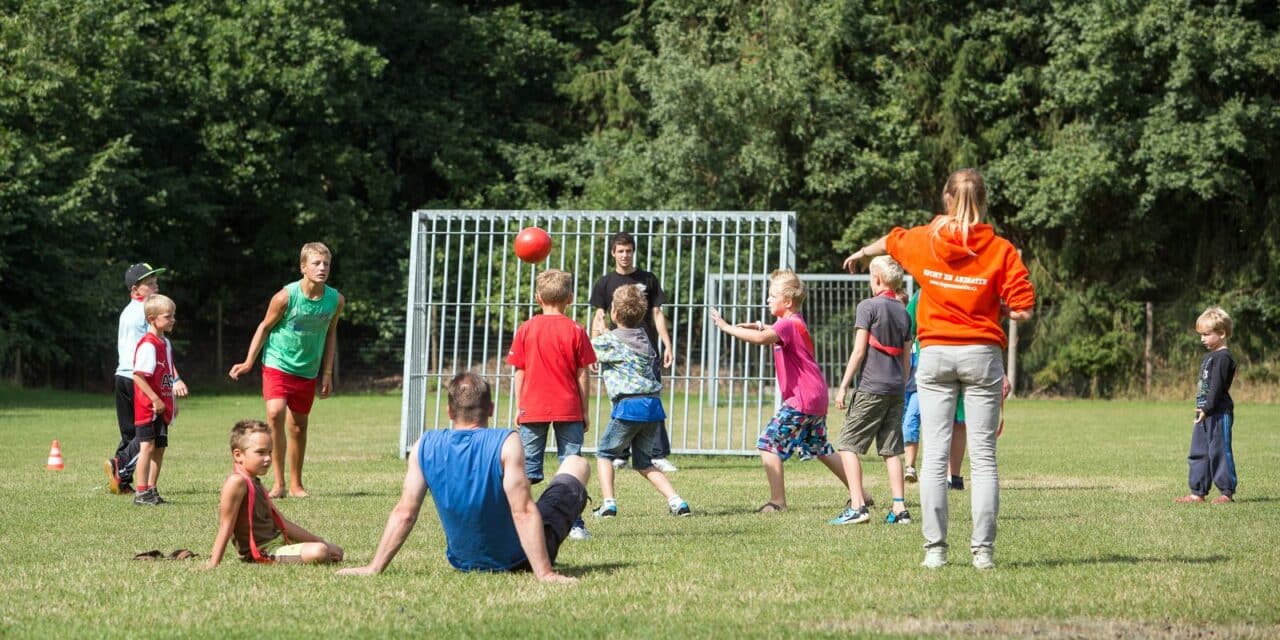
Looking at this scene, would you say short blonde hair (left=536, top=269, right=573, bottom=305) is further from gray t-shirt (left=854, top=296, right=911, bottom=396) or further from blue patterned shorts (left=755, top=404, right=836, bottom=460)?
gray t-shirt (left=854, top=296, right=911, bottom=396)

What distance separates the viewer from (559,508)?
670cm

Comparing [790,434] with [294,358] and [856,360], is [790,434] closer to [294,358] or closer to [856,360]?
[856,360]

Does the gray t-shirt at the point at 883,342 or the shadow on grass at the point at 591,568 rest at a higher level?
the gray t-shirt at the point at 883,342

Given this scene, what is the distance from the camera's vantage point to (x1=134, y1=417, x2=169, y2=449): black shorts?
10.3 m

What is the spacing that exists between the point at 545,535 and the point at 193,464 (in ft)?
26.7

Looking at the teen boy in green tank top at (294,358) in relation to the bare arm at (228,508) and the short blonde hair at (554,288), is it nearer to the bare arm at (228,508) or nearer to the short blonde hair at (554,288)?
the short blonde hair at (554,288)

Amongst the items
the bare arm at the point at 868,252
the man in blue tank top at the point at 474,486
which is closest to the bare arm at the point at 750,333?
the bare arm at the point at 868,252

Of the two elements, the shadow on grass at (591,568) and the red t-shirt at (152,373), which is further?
the red t-shirt at (152,373)

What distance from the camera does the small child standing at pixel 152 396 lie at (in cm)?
1028

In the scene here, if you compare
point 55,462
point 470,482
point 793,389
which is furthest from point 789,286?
point 55,462

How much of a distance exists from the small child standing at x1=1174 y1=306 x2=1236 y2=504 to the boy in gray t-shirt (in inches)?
88.8

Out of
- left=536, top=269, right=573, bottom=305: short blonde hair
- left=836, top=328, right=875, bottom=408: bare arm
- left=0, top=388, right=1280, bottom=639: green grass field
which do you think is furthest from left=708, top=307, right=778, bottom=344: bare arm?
left=0, top=388, right=1280, bottom=639: green grass field

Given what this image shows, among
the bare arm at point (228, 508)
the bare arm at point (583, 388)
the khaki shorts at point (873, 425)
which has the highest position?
the bare arm at point (583, 388)

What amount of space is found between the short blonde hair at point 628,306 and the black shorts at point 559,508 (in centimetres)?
252
